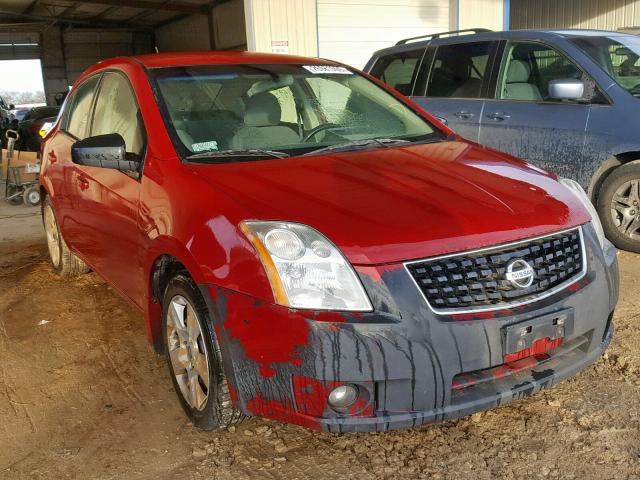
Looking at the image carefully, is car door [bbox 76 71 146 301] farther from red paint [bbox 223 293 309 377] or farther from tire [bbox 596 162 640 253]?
tire [bbox 596 162 640 253]

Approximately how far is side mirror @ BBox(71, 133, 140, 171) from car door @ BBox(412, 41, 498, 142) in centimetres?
349

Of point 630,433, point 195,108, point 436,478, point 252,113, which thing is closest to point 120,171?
point 195,108

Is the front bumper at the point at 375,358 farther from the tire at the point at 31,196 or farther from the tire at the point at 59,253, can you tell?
the tire at the point at 31,196

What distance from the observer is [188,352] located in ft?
8.70

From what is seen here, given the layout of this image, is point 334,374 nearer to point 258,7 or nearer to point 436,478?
point 436,478

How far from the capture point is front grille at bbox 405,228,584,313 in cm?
213

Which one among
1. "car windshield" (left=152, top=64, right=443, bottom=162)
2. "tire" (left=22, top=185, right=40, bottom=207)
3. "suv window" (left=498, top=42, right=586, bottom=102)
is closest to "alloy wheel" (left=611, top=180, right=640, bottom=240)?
"suv window" (left=498, top=42, right=586, bottom=102)

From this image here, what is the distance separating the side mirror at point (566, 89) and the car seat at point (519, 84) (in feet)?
1.83

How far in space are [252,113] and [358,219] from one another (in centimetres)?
121

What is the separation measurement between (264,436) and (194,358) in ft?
1.40

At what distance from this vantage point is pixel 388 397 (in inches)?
83.4

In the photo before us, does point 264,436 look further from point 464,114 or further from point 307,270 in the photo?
point 464,114

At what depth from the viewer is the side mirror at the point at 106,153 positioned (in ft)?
9.53

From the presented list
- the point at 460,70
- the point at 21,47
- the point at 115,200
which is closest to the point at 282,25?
the point at 460,70
